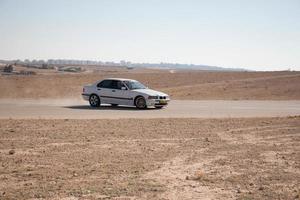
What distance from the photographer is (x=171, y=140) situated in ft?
41.0

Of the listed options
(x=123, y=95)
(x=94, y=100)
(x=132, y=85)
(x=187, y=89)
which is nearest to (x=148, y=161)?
(x=123, y=95)

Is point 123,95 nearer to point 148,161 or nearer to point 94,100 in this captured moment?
point 94,100

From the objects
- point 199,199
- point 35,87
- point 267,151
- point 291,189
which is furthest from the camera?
point 35,87

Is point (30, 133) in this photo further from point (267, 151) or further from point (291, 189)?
point (291, 189)

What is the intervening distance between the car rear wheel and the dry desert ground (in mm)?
5604

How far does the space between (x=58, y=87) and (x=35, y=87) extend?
2210 mm

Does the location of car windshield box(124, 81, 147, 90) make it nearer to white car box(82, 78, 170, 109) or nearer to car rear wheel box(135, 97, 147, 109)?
white car box(82, 78, 170, 109)

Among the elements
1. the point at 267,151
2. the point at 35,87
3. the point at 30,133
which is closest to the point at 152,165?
the point at 267,151

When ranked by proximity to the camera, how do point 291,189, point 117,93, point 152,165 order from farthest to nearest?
point 117,93 < point 152,165 < point 291,189

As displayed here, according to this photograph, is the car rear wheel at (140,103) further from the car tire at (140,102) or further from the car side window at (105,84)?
the car side window at (105,84)


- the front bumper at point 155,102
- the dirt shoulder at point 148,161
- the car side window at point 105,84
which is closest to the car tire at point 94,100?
the car side window at point 105,84

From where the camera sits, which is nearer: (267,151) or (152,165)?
(152,165)

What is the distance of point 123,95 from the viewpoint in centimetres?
2352

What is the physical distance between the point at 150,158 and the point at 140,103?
43.6ft
